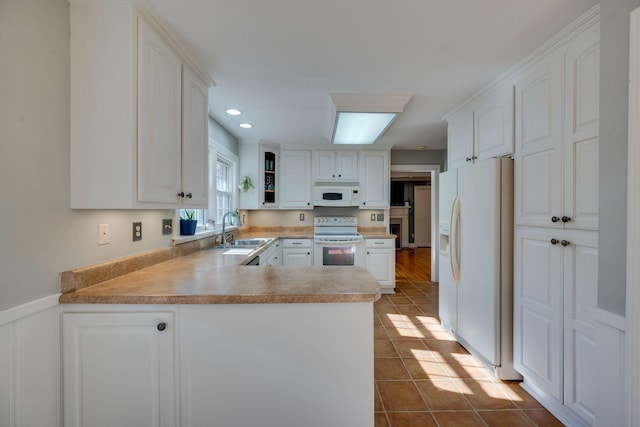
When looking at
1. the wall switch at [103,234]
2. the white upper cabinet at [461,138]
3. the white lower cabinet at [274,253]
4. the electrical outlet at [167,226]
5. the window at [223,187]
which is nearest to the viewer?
the wall switch at [103,234]

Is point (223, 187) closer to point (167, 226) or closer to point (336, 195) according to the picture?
point (336, 195)

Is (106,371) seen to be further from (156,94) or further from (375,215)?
(375,215)

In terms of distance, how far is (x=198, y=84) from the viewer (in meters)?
2.02

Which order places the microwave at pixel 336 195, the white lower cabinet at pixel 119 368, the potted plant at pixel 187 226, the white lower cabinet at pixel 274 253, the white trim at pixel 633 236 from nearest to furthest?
the white trim at pixel 633 236 < the white lower cabinet at pixel 119 368 < the potted plant at pixel 187 226 < the white lower cabinet at pixel 274 253 < the microwave at pixel 336 195

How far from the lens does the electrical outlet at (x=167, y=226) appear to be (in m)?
2.10

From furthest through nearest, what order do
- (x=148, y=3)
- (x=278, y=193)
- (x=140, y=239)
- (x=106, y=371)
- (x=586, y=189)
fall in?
(x=278, y=193) → (x=140, y=239) → (x=586, y=189) → (x=148, y=3) → (x=106, y=371)

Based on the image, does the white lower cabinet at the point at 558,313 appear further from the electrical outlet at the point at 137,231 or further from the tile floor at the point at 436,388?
the electrical outlet at the point at 137,231

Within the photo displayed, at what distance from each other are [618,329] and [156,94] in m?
2.25

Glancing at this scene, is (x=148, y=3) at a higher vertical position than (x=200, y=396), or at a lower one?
higher

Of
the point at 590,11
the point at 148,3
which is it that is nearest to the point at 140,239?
the point at 148,3

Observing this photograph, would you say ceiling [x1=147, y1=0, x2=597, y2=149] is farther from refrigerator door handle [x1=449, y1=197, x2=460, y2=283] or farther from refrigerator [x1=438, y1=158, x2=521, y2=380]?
refrigerator door handle [x1=449, y1=197, x2=460, y2=283]

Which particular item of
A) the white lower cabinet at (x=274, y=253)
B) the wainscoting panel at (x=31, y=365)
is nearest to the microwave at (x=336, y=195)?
the white lower cabinet at (x=274, y=253)

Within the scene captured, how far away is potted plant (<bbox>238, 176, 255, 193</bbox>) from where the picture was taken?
4.21 m

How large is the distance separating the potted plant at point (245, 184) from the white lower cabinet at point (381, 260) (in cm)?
194
